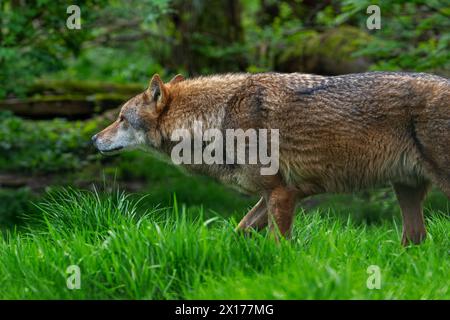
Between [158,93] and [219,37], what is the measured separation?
871 cm

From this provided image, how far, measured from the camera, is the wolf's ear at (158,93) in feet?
22.1

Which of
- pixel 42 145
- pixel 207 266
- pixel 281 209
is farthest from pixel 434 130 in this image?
pixel 42 145

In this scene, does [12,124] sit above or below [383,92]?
below

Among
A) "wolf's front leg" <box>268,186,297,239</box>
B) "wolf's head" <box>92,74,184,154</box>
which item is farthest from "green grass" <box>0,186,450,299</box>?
"wolf's head" <box>92,74,184,154</box>

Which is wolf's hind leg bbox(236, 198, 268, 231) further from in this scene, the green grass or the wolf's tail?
the wolf's tail

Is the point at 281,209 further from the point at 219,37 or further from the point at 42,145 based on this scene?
the point at 219,37

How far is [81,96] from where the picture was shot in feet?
46.6

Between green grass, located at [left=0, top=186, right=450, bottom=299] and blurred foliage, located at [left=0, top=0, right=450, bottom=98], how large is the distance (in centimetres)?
403

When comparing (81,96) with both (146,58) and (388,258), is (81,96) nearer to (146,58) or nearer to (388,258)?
(146,58)

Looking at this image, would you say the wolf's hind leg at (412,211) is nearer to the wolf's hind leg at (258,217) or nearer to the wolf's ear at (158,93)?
the wolf's hind leg at (258,217)

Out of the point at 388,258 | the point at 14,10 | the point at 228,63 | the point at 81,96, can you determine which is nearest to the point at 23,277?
the point at 388,258

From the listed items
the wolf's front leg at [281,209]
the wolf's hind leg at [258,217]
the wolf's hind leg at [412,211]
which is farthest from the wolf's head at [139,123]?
the wolf's hind leg at [412,211]

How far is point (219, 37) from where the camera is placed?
1530 cm
